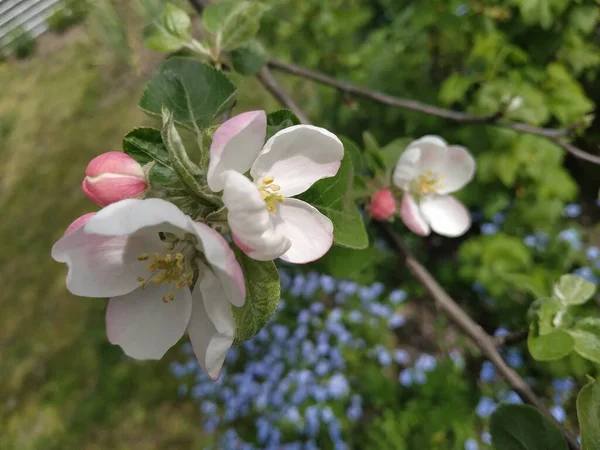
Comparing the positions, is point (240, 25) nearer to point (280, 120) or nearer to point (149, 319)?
point (280, 120)

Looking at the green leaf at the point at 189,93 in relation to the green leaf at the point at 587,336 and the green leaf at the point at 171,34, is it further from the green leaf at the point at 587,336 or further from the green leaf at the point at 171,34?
the green leaf at the point at 587,336

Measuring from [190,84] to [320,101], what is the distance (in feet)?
8.04

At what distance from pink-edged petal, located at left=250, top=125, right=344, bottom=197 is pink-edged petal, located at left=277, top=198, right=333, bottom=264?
3 centimetres

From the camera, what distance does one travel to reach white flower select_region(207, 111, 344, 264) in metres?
0.52

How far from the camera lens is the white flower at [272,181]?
0.52m

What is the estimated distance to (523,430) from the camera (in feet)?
2.40

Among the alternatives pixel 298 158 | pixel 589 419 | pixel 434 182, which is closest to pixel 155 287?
pixel 298 158

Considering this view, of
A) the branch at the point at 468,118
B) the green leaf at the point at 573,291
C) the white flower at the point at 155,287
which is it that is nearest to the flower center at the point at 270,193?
the white flower at the point at 155,287

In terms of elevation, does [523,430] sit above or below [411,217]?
below

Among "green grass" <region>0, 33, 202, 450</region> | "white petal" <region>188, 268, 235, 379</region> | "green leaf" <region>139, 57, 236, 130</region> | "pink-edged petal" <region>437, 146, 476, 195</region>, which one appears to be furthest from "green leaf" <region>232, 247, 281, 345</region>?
"green grass" <region>0, 33, 202, 450</region>

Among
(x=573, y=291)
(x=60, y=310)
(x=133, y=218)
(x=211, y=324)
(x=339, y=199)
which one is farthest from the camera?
(x=60, y=310)

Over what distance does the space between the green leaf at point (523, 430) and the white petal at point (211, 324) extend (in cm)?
48

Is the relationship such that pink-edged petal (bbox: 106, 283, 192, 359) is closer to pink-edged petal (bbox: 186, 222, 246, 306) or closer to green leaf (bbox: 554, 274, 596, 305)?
pink-edged petal (bbox: 186, 222, 246, 306)

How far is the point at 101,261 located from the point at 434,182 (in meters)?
0.79
